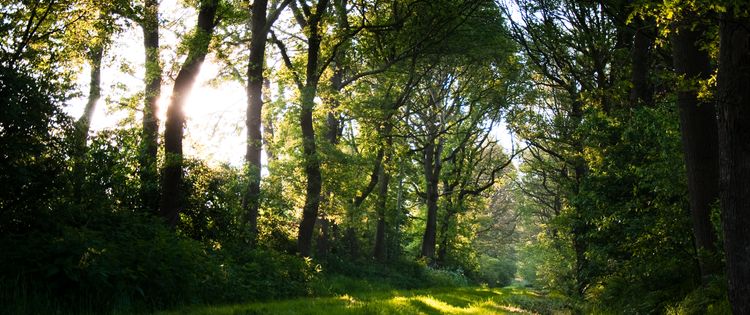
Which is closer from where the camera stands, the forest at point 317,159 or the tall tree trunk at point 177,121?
the forest at point 317,159

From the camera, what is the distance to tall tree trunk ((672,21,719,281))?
29.5 feet

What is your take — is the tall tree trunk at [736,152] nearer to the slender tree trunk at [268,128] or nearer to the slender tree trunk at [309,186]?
the slender tree trunk at [309,186]

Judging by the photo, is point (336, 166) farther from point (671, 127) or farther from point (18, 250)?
point (18, 250)

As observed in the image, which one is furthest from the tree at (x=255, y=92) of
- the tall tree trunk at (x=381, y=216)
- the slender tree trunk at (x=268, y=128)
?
the tall tree trunk at (x=381, y=216)

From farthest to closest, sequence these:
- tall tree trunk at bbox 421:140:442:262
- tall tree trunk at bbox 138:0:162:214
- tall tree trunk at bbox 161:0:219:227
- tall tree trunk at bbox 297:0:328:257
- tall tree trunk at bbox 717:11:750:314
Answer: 1. tall tree trunk at bbox 421:140:442:262
2. tall tree trunk at bbox 297:0:328:257
3. tall tree trunk at bbox 138:0:162:214
4. tall tree trunk at bbox 161:0:219:227
5. tall tree trunk at bbox 717:11:750:314

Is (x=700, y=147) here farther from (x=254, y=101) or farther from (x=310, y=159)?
(x=254, y=101)

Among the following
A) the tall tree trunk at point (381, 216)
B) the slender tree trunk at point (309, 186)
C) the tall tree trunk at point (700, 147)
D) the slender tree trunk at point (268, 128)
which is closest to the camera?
the tall tree trunk at point (700, 147)

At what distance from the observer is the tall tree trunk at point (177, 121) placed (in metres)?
12.4

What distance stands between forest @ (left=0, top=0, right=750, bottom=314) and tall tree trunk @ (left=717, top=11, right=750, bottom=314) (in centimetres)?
2

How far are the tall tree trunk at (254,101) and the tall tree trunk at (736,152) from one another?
475 inches

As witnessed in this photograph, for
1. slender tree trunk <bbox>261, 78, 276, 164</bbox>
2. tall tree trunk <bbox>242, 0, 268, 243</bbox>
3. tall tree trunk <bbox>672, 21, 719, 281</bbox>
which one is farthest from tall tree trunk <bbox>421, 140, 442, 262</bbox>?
tall tree trunk <bbox>672, 21, 719, 281</bbox>

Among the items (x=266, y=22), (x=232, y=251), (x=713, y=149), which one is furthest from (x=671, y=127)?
(x=266, y=22)

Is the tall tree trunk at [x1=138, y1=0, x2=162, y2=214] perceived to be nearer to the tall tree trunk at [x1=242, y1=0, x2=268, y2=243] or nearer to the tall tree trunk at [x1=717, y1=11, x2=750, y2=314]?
the tall tree trunk at [x1=242, y1=0, x2=268, y2=243]

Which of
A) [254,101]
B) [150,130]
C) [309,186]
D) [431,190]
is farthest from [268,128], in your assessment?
[150,130]
